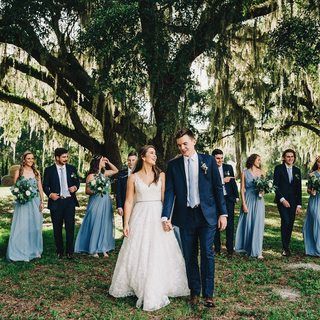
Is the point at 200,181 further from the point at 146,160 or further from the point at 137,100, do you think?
the point at 137,100

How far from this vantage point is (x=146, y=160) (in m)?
5.14

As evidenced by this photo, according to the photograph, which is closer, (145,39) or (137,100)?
(145,39)

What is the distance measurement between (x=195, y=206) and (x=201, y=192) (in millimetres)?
164

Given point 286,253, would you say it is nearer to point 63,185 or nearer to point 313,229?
point 313,229

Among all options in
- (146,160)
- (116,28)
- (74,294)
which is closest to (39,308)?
(74,294)

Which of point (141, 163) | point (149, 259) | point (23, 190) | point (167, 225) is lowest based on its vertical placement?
point (149, 259)

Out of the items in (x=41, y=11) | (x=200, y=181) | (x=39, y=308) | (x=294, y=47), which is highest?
(x=41, y=11)

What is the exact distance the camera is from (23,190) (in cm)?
714

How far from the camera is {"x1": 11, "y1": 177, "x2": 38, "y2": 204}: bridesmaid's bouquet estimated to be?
23.4 ft

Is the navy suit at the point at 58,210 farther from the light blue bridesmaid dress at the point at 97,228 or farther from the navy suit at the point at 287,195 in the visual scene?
the navy suit at the point at 287,195

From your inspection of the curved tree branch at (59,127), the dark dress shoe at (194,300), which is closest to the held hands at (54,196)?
the dark dress shoe at (194,300)

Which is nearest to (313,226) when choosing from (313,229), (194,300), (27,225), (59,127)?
(313,229)

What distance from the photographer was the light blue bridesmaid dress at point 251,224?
7457mm

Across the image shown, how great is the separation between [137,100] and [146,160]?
16.4 ft
